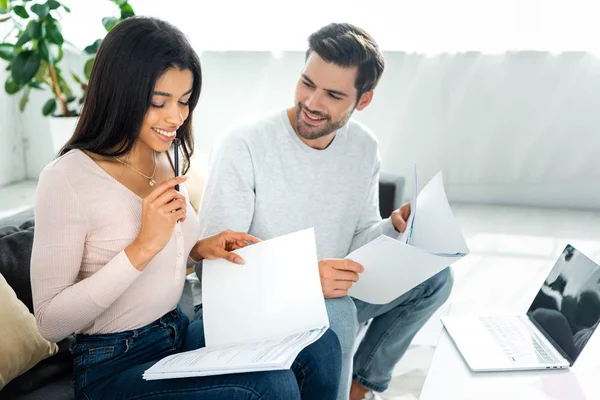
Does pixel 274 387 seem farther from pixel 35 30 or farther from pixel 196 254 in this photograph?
pixel 35 30

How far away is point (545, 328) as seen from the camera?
1.42 metres

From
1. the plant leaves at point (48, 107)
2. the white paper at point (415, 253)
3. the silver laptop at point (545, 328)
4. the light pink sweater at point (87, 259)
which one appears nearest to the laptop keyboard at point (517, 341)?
the silver laptop at point (545, 328)

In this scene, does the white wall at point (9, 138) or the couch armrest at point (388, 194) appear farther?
the white wall at point (9, 138)

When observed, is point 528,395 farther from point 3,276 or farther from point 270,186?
point 3,276

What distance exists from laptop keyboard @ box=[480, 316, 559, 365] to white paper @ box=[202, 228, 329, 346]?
1.25ft

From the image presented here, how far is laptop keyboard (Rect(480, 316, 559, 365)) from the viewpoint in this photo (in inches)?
50.9

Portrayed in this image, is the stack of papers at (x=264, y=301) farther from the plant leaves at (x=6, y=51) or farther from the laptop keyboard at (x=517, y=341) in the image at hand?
the plant leaves at (x=6, y=51)

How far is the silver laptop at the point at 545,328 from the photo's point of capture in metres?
1.28

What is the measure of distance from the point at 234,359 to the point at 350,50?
3.03 feet

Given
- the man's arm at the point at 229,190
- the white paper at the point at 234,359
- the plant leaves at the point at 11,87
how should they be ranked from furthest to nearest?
1. the plant leaves at the point at 11,87
2. the man's arm at the point at 229,190
3. the white paper at the point at 234,359

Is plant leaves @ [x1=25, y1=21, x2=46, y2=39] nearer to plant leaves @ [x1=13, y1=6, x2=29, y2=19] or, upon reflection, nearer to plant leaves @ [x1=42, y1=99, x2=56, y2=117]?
plant leaves @ [x1=13, y1=6, x2=29, y2=19]

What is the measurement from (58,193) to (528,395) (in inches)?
34.3

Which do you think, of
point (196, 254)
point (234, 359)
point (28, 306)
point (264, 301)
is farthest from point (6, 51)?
point (234, 359)

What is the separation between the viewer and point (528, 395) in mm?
1178
